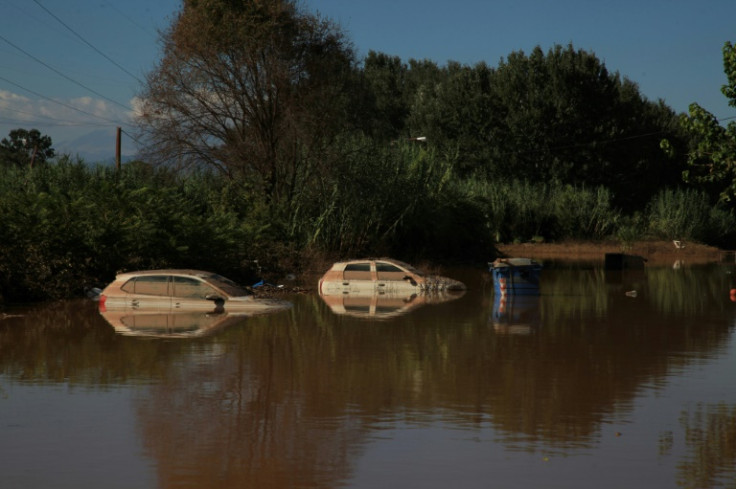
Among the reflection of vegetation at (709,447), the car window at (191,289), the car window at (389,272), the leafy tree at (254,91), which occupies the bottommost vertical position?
the reflection of vegetation at (709,447)

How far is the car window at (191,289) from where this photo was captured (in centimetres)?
2838

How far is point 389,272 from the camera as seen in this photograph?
34844mm

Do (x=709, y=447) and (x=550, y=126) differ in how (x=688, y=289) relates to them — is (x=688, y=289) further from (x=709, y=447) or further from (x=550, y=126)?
(x=550, y=126)

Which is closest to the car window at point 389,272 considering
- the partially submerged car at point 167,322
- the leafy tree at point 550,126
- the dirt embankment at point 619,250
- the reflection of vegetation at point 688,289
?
the partially submerged car at point 167,322

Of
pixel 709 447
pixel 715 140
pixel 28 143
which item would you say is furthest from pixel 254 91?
pixel 28 143

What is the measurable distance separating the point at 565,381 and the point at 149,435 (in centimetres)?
793

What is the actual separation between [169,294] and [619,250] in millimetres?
50107

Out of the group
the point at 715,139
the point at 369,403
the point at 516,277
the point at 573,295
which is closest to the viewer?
the point at 369,403

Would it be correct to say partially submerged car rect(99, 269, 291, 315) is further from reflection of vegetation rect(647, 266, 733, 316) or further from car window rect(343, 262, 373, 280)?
reflection of vegetation rect(647, 266, 733, 316)

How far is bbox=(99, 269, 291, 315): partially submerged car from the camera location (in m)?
28.3

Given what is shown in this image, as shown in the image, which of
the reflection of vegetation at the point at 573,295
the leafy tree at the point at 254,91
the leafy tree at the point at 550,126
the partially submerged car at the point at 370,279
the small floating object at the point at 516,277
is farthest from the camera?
the leafy tree at the point at 550,126

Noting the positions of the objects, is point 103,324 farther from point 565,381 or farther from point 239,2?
point 239,2

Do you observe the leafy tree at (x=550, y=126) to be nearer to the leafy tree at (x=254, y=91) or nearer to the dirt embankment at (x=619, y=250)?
the dirt embankment at (x=619, y=250)

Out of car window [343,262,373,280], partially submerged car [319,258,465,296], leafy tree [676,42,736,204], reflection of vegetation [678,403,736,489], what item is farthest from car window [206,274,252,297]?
reflection of vegetation [678,403,736,489]
